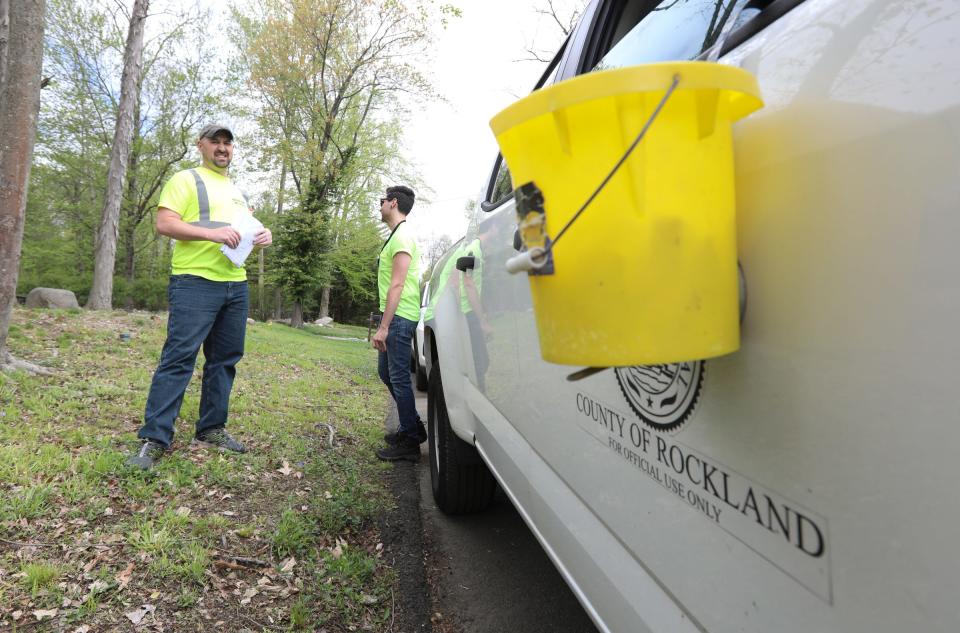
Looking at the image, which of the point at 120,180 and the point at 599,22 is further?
the point at 120,180

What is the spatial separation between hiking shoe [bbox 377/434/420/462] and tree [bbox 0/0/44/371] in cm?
308

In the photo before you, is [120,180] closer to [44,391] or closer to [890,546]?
[44,391]

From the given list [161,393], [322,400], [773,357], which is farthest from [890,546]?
[322,400]

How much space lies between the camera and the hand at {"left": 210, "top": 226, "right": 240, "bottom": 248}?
109 inches

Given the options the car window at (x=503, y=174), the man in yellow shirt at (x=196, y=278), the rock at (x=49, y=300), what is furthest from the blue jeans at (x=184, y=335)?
the rock at (x=49, y=300)

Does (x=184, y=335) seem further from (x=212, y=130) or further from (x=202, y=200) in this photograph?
(x=212, y=130)

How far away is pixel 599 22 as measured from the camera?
1.60m

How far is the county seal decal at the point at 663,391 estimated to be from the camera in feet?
2.61

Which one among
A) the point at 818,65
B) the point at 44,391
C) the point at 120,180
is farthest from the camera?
the point at 120,180

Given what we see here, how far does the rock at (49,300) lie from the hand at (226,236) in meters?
9.93

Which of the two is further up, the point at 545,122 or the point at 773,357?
the point at 545,122

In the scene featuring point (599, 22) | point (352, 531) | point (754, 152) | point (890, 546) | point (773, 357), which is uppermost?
point (599, 22)

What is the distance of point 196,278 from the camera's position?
9.24 feet

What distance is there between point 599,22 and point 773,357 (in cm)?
133
